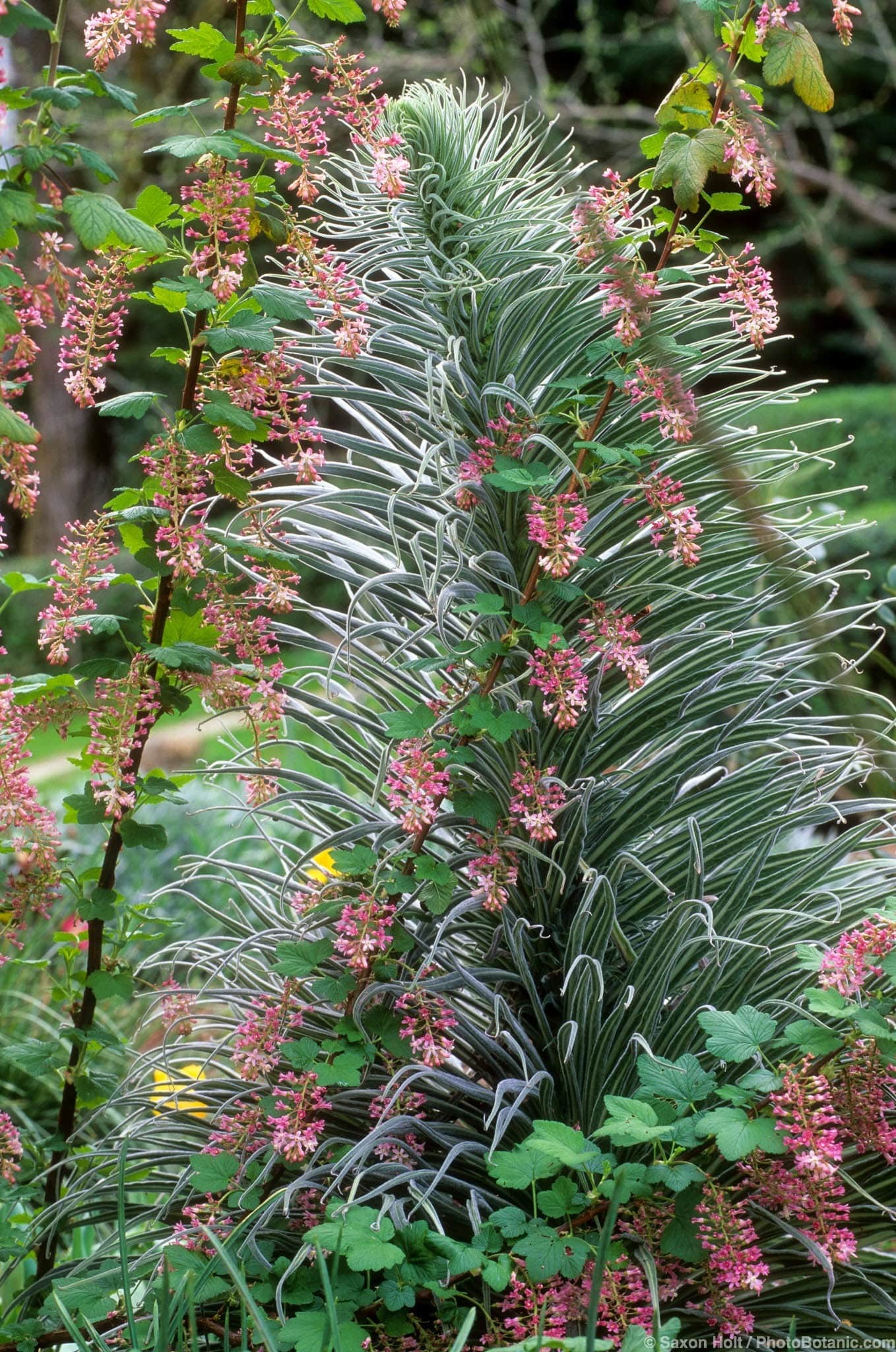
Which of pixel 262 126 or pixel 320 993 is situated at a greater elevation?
pixel 262 126

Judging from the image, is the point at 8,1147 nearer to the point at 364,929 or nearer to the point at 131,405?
the point at 364,929

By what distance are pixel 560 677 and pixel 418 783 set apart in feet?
0.68

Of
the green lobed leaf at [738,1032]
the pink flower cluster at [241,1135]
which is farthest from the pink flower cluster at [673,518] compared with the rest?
the pink flower cluster at [241,1135]

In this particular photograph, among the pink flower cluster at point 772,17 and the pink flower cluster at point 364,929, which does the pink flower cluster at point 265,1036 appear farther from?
the pink flower cluster at point 772,17

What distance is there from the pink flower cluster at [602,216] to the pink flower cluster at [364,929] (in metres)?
0.78

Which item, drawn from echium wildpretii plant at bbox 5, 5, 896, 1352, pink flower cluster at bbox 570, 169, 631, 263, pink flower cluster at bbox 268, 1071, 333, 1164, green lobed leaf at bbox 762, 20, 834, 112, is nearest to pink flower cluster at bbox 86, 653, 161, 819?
echium wildpretii plant at bbox 5, 5, 896, 1352

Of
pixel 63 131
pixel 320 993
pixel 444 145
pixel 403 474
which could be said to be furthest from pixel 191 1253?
pixel 444 145

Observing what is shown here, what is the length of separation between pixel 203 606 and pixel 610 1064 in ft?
2.65

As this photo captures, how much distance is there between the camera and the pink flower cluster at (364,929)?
1395 mm

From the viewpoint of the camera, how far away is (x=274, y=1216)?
61.2 inches

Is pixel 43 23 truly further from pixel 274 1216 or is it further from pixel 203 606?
pixel 274 1216

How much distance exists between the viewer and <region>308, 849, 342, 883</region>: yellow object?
1.82 m

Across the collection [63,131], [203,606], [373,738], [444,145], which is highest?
[63,131]

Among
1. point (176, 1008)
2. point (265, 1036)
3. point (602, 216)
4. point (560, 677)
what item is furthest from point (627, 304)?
point (176, 1008)
